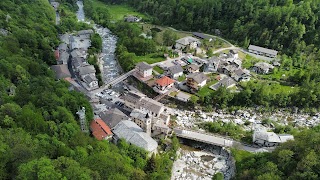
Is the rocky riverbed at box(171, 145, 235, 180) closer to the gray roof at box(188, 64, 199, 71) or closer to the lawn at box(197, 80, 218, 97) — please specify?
the lawn at box(197, 80, 218, 97)

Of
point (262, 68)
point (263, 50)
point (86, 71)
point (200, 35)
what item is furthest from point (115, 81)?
point (263, 50)

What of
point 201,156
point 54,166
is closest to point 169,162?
point 201,156

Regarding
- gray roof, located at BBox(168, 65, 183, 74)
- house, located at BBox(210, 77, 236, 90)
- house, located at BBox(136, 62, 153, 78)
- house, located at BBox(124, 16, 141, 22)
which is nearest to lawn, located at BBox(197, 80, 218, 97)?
house, located at BBox(210, 77, 236, 90)

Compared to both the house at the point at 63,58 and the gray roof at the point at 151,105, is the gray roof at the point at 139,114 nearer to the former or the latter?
the gray roof at the point at 151,105

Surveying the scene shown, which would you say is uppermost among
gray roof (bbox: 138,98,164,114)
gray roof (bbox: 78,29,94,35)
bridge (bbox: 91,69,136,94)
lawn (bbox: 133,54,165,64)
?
gray roof (bbox: 138,98,164,114)

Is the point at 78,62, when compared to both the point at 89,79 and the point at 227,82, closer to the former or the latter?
the point at 89,79
